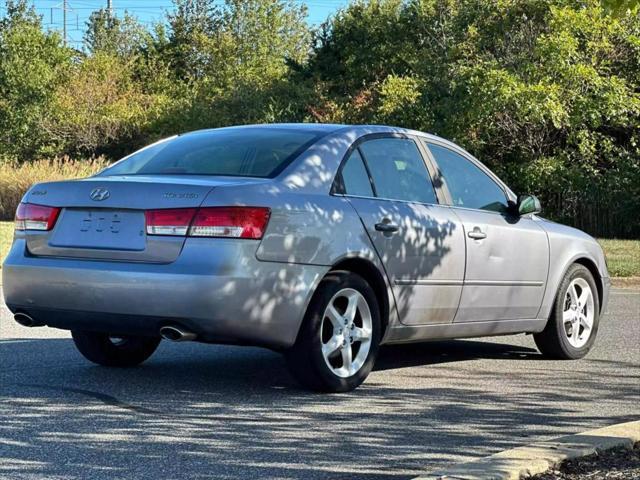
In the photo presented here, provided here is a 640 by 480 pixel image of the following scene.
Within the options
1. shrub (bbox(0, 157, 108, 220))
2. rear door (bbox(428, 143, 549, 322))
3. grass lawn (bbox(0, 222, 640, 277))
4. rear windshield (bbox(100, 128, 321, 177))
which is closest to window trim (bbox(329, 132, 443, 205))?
rear door (bbox(428, 143, 549, 322))

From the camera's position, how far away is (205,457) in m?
5.37

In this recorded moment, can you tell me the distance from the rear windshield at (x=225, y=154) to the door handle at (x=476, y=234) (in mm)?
1302

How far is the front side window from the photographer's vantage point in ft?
27.1

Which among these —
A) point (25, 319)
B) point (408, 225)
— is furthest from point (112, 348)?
point (408, 225)

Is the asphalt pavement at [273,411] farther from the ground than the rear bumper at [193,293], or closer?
closer

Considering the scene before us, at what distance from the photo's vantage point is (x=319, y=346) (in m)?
6.91

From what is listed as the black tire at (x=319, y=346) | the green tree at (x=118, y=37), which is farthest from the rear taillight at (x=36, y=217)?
the green tree at (x=118, y=37)

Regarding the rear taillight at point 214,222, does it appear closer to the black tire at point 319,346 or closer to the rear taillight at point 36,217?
the black tire at point 319,346

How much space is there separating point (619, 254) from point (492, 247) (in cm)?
1299

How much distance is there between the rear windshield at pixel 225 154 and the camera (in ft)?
23.9

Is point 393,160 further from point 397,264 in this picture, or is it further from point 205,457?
point 205,457

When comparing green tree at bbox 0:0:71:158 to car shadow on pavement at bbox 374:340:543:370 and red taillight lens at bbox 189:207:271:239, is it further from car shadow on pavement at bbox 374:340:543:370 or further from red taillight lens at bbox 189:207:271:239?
red taillight lens at bbox 189:207:271:239

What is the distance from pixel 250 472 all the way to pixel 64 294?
220 centimetres

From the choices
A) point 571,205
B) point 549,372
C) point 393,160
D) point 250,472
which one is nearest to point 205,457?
point 250,472
